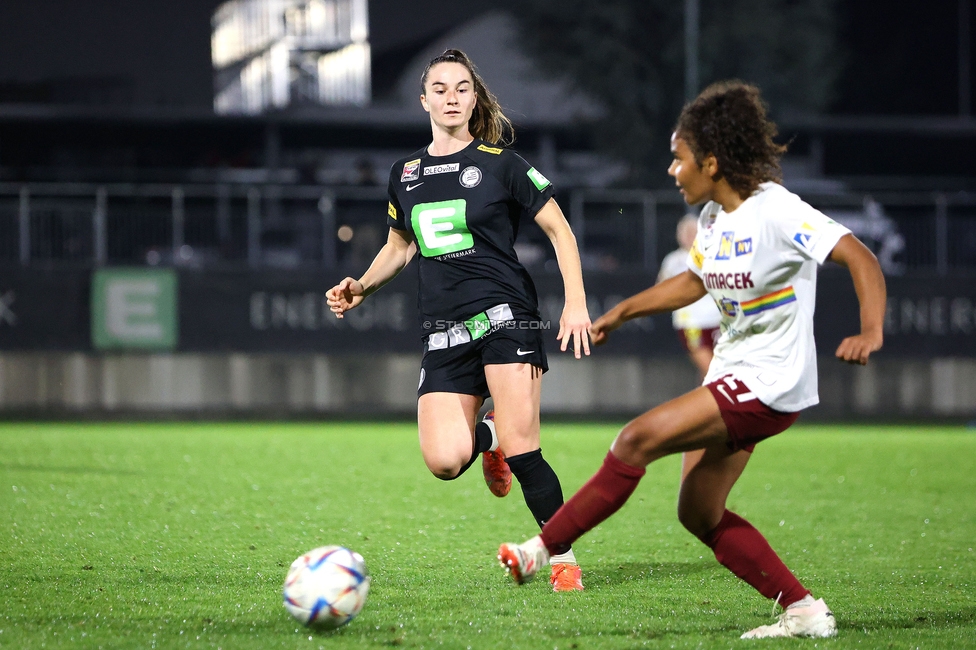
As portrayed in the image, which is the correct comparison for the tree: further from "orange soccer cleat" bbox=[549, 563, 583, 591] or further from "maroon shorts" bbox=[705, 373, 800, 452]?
"maroon shorts" bbox=[705, 373, 800, 452]

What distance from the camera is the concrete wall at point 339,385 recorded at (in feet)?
56.6

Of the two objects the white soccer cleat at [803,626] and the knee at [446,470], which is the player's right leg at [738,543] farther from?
the knee at [446,470]

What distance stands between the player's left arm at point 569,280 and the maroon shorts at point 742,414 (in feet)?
2.21

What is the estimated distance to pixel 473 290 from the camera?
548 cm

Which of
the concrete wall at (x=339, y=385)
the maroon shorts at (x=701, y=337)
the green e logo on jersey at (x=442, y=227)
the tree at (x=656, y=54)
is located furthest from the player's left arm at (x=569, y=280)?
the tree at (x=656, y=54)

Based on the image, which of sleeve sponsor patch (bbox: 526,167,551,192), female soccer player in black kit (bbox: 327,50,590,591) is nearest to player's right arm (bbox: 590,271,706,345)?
female soccer player in black kit (bbox: 327,50,590,591)

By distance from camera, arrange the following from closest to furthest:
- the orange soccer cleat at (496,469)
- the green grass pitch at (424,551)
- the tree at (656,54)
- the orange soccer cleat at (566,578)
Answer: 1. the green grass pitch at (424,551)
2. the orange soccer cleat at (566,578)
3. the orange soccer cleat at (496,469)
4. the tree at (656,54)

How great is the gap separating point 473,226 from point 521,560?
1.84m

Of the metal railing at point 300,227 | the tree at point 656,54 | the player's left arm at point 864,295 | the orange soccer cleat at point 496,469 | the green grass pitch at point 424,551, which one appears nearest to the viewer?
the player's left arm at point 864,295

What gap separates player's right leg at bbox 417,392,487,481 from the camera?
541 centimetres

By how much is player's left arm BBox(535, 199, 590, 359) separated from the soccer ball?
122cm

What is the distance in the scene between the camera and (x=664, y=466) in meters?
11.2

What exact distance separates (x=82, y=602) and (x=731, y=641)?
2.57 metres

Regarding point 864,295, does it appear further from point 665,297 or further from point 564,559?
point 564,559
